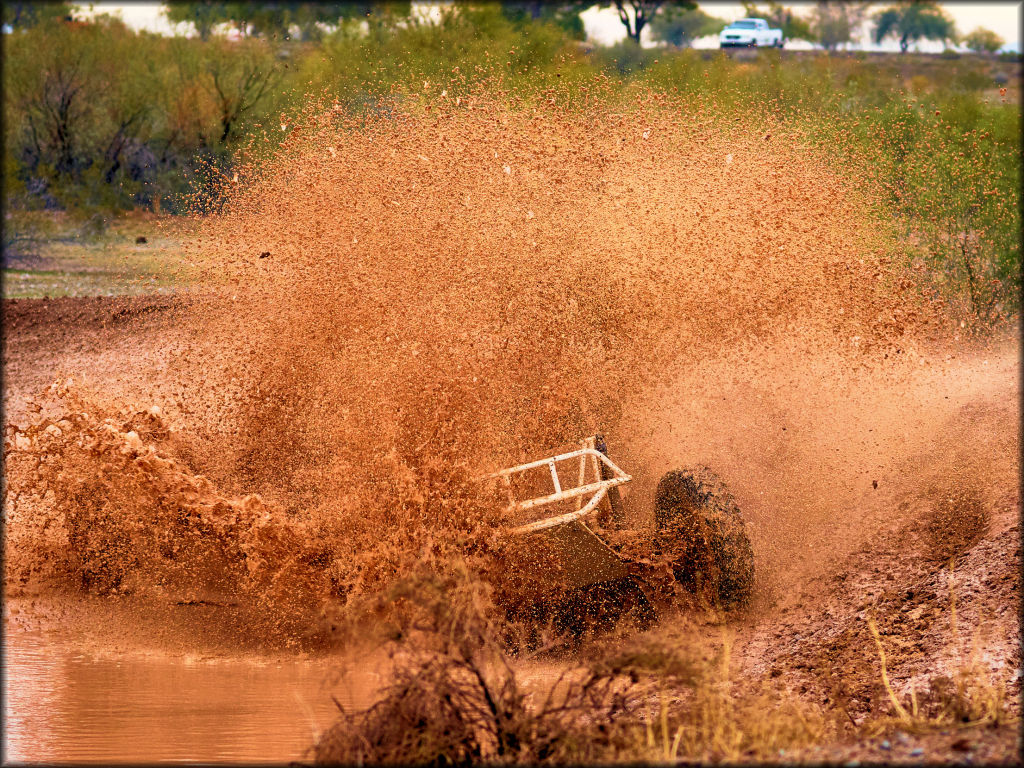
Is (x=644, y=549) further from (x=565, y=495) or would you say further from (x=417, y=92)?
(x=417, y=92)

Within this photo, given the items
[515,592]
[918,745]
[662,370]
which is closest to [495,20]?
[662,370]

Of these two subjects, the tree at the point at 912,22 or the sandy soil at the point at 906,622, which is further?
the tree at the point at 912,22

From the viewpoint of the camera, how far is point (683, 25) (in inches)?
1991

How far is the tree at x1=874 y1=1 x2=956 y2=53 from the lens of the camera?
43941mm

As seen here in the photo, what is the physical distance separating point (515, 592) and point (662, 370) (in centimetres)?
346

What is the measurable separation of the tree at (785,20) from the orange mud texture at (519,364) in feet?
95.5

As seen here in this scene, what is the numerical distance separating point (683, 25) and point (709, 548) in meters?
46.3

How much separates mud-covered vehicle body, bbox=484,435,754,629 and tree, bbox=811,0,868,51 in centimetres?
3078

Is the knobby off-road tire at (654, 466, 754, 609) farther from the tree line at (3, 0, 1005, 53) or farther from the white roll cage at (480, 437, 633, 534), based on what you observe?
the tree line at (3, 0, 1005, 53)

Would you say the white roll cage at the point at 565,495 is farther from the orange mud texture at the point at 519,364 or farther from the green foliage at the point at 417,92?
the green foliage at the point at 417,92

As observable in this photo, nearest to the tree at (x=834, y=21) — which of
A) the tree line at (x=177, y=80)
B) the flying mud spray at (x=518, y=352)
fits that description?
the tree line at (x=177, y=80)

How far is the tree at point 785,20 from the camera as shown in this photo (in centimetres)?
3891

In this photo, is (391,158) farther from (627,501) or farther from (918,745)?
(918,745)

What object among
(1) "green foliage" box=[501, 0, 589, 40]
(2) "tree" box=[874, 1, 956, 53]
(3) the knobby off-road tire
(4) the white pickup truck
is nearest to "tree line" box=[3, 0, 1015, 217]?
(1) "green foliage" box=[501, 0, 589, 40]
